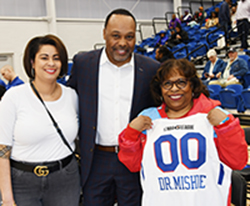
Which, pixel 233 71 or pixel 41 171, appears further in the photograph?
pixel 233 71

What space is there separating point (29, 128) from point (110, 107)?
515 millimetres

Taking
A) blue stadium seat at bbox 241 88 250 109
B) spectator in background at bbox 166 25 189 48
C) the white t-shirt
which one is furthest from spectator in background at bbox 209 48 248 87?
the white t-shirt

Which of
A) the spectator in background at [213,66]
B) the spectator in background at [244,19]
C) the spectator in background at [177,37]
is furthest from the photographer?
the spectator in background at [177,37]

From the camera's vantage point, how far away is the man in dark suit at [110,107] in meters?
1.72

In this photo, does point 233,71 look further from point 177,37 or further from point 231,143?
point 231,143

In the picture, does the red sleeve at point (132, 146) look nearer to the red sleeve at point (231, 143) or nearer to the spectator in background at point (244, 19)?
the red sleeve at point (231, 143)

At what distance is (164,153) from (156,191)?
0.21 metres

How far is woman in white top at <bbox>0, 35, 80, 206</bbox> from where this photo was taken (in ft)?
4.79

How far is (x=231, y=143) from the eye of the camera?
134 centimetres

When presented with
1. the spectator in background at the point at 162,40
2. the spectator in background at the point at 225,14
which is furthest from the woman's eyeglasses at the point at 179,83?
the spectator in background at the point at 162,40

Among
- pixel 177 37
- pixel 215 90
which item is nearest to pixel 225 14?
pixel 177 37

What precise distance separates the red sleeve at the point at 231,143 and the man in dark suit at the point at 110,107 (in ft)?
1.89

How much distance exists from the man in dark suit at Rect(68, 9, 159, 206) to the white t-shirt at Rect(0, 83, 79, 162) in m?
0.22

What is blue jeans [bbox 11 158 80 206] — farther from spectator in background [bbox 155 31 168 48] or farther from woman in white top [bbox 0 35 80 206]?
spectator in background [bbox 155 31 168 48]
